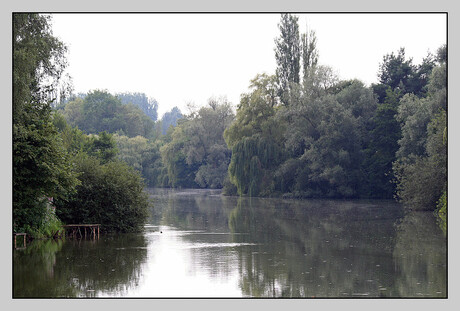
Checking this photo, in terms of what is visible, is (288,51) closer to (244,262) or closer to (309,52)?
(309,52)

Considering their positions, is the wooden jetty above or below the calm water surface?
above

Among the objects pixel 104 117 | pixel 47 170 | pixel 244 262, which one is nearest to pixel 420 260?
pixel 244 262

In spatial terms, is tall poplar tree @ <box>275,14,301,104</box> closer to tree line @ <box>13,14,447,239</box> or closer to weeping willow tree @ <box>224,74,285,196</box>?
tree line @ <box>13,14,447,239</box>

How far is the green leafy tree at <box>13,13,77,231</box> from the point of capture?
16.6 metres

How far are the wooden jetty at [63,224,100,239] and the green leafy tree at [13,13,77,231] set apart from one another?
7.19ft

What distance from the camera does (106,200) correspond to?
78.4ft

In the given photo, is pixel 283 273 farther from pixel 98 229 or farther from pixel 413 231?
pixel 413 231

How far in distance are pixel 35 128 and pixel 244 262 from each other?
A: 8015mm

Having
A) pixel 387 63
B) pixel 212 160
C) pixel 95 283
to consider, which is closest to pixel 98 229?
pixel 95 283

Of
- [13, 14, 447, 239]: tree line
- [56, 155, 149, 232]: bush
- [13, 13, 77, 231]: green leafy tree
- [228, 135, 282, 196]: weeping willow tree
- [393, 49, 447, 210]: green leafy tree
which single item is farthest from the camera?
[228, 135, 282, 196]: weeping willow tree

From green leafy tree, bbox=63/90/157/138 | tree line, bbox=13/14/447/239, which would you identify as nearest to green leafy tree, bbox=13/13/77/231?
tree line, bbox=13/14/447/239

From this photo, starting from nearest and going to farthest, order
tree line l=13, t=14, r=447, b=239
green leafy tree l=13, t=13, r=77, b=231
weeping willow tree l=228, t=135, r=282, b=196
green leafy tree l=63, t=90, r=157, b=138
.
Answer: green leafy tree l=13, t=13, r=77, b=231 < tree line l=13, t=14, r=447, b=239 < weeping willow tree l=228, t=135, r=282, b=196 < green leafy tree l=63, t=90, r=157, b=138

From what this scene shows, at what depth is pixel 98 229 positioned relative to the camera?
2220 cm

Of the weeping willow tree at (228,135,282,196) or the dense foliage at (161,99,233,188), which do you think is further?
the dense foliage at (161,99,233,188)
